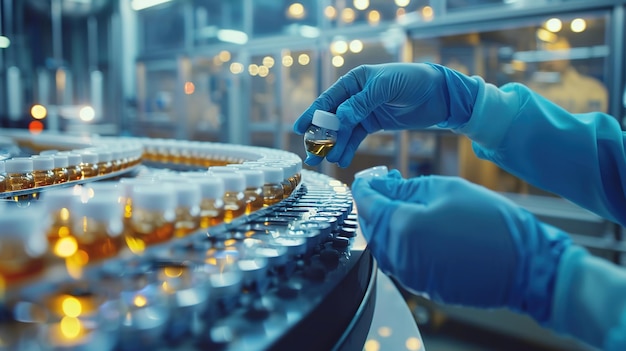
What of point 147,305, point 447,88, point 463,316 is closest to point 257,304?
point 147,305

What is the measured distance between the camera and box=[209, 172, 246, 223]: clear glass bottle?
0.86 m

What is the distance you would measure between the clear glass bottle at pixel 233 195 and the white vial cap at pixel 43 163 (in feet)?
1.86

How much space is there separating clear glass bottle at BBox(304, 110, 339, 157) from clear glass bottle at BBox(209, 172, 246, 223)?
0.26m

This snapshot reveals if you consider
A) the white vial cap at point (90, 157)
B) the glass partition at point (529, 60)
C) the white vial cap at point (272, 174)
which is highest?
the glass partition at point (529, 60)

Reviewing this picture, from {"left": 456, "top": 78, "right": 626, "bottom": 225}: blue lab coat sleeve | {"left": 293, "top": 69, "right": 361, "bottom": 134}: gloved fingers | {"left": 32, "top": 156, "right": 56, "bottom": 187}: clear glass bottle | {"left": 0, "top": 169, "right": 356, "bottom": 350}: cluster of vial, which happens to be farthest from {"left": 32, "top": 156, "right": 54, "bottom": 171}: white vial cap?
{"left": 456, "top": 78, "right": 626, "bottom": 225}: blue lab coat sleeve

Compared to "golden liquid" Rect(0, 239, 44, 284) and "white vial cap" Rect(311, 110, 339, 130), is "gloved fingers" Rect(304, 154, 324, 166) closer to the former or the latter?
"white vial cap" Rect(311, 110, 339, 130)

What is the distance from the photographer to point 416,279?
73 cm

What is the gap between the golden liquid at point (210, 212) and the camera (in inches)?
31.7

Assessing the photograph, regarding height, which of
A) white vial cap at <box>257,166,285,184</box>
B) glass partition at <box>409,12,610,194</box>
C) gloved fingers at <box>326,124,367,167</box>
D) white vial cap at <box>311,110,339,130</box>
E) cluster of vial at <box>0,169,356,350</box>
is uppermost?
glass partition at <box>409,12,610,194</box>

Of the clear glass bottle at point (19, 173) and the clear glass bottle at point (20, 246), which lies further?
the clear glass bottle at point (19, 173)

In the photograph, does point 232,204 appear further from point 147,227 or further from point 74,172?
point 74,172

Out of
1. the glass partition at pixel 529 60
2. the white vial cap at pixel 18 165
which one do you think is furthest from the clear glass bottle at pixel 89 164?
the glass partition at pixel 529 60

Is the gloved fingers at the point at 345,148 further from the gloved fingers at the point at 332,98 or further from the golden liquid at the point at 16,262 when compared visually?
the golden liquid at the point at 16,262

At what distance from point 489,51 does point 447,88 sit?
2.65 meters
